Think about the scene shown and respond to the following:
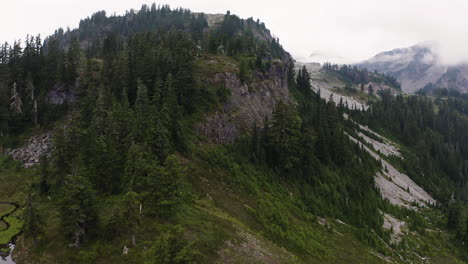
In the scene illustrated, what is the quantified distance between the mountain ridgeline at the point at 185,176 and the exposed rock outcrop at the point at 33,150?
94cm

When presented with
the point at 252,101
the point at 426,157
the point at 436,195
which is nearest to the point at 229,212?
the point at 252,101

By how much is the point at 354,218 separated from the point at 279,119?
27.2 metres

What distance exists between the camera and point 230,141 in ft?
209

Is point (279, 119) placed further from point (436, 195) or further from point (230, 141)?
point (436, 195)

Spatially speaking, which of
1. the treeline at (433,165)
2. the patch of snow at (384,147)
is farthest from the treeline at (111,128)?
the patch of snow at (384,147)

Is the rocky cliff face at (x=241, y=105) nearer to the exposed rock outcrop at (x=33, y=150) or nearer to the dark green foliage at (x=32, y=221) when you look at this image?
the dark green foliage at (x=32, y=221)

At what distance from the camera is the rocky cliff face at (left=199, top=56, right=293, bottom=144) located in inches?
2493

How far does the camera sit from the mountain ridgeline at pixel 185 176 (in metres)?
30.5

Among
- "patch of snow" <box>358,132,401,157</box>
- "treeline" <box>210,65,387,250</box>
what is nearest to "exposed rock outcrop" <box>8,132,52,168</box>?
"treeline" <box>210,65,387,250</box>

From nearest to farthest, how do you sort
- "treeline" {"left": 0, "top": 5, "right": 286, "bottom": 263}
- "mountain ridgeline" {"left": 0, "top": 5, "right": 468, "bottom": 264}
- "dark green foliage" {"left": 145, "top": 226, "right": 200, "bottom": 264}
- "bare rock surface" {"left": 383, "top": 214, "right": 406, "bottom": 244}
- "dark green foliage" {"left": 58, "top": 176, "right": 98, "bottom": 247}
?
"dark green foliage" {"left": 145, "top": 226, "right": 200, "bottom": 264} < "dark green foliage" {"left": 58, "top": 176, "right": 98, "bottom": 247} < "treeline" {"left": 0, "top": 5, "right": 286, "bottom": 263} < "mountain ridgeline" {"left": 0, "top": 5, "right": 468, "bottom": 264} < "bare rock surface" {"left": 383, "top": 214, "right": 406, "bottom": 244}

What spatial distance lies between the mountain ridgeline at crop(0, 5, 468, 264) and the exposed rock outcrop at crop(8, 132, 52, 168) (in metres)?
0.94

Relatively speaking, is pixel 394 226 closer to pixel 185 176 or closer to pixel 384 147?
pixel 185 176

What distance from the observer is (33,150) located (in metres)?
66.3

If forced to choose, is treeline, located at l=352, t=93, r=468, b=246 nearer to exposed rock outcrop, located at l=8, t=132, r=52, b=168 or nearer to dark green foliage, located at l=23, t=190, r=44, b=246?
dark green foliage, located at l=23, t=190, r=44, b=246
